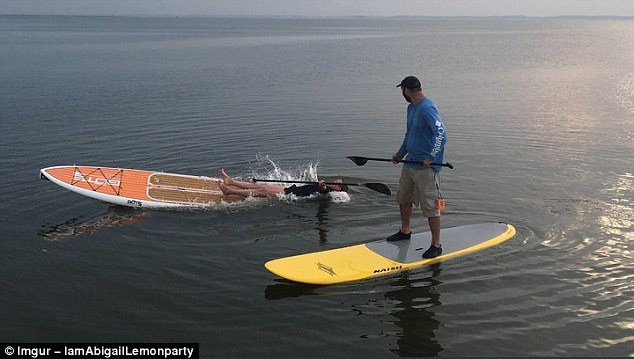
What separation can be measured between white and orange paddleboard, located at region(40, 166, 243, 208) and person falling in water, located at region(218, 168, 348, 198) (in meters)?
0.25

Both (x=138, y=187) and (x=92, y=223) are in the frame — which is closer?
(x=92, y=223)

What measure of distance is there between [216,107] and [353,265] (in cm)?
1827

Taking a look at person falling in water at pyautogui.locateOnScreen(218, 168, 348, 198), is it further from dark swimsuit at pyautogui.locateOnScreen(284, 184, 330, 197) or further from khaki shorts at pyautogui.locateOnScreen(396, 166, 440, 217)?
khaki shorts at pyautogui.locateOnScreen(396, 166, 440, 217)

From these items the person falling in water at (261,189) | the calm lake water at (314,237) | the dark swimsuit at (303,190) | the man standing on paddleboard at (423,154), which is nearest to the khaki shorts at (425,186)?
the man standing on paddleboard at (423,154)

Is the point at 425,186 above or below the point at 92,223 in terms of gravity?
above

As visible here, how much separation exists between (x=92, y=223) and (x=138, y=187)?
1.52 m

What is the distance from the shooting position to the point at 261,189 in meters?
12.6

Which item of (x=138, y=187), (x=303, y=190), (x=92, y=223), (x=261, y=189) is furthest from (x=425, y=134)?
(x=92, y=223)

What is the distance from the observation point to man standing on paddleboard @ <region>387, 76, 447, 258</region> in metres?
8.52

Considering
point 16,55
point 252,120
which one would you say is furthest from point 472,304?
point 16,55

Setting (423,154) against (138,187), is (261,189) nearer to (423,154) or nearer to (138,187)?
(138,187)

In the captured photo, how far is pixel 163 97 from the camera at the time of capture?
28766 millimetres

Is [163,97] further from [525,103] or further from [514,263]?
[514,263]

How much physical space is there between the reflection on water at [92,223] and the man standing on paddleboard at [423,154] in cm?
598
